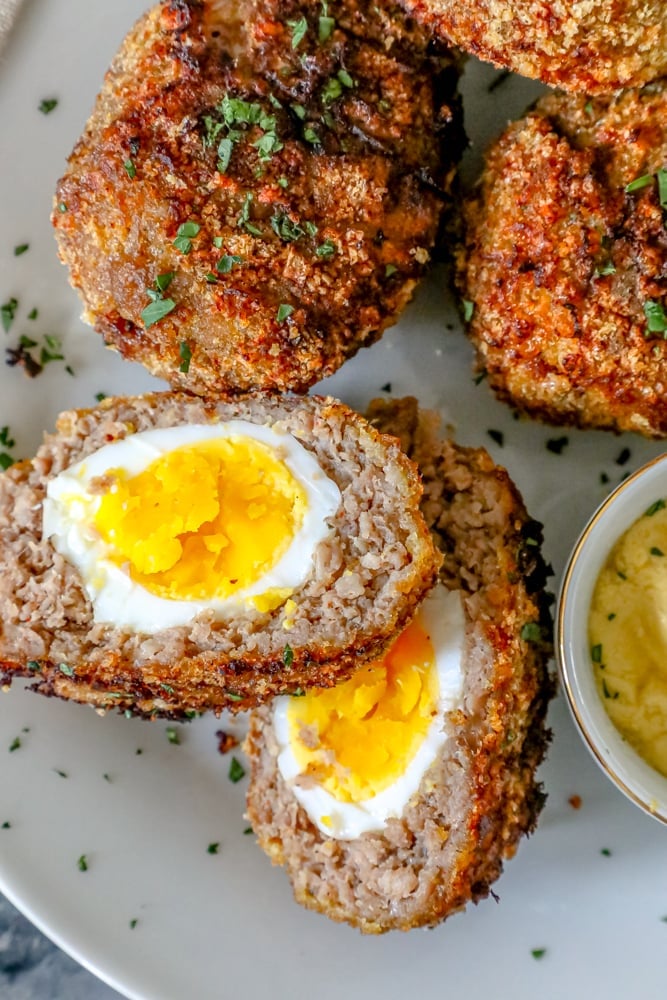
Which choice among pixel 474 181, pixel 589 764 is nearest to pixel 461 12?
pixel 474 181

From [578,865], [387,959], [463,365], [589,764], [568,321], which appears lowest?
[387,959]

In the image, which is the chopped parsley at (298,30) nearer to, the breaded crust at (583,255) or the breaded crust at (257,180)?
the breaded crust at (257,180)

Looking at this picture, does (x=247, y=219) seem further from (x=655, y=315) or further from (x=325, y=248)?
(x=655, y=315)

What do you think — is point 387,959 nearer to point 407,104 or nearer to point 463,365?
point 463,365

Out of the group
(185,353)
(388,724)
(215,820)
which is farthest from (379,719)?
(185,353)

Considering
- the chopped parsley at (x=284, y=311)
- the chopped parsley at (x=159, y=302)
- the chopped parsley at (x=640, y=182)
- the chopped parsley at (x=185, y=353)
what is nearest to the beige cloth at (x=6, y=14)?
the chopped parsley at (x=159, y=302)
